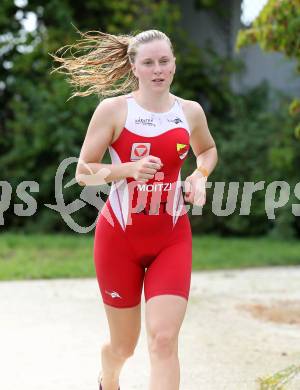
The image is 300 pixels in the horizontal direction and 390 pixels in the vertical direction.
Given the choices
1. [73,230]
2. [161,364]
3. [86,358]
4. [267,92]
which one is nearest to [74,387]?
[86,358]

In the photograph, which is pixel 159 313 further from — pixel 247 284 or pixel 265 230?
pixel 265 230

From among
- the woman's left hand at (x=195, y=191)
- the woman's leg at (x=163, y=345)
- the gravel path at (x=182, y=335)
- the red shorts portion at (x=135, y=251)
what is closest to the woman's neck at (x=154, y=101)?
the woman's left hand at (x=195, y=191)

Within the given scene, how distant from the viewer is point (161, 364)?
370cm

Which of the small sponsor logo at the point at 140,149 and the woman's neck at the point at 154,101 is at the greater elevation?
the woman's neck at the point at 154,101

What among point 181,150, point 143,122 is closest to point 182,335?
point 181,150

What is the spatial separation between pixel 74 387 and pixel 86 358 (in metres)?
0.72

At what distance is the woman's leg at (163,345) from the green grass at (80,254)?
585 cm

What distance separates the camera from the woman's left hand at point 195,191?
3.90 m

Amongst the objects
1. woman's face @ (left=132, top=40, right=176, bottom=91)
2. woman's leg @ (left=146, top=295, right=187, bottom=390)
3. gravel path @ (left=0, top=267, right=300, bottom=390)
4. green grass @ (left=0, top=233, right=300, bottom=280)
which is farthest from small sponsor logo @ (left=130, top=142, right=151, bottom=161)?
green grass @ (left=0, top=233, right=300, bottom=280)

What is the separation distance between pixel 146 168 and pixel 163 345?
81cm

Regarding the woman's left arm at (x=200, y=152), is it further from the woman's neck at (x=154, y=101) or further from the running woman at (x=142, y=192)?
the woman's neck at (x=154, y=101)

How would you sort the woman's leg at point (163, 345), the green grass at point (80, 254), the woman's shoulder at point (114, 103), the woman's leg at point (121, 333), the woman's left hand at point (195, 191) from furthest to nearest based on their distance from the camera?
the green grass at point (80, 254), the woman's leg at point (121, 333), the woman's shoulder at point (114, 103), the woman's left hand at point (195, 191), the woman's leg at point (163, 345)

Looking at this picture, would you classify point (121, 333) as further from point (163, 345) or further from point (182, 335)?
point (182, 335)

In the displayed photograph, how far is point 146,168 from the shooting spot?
371cm
